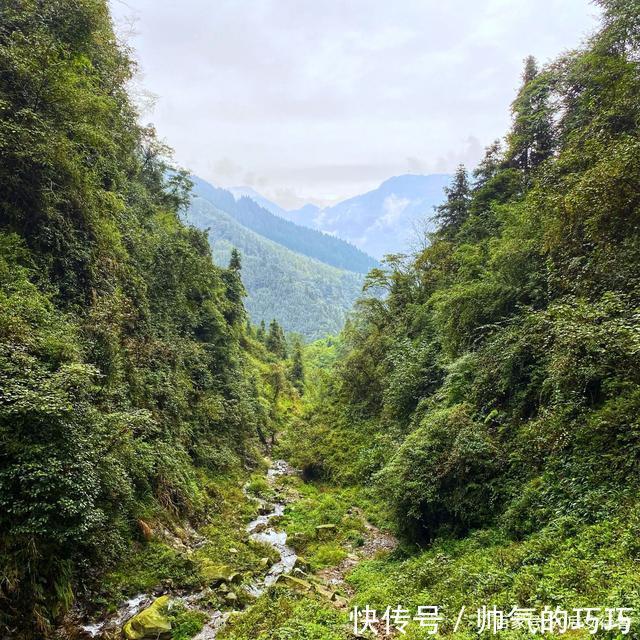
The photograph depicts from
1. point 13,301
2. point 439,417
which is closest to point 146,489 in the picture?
point 13,301

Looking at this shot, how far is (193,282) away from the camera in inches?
1128

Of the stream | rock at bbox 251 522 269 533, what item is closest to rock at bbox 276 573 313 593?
the stream

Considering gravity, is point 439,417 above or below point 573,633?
above

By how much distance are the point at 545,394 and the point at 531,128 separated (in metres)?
23.0

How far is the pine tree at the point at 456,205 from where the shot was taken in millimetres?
33719

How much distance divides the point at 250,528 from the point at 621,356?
53.2ft

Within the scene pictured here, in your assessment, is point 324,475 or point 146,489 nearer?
point 146,489

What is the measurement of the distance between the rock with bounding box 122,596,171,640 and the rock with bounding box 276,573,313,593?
140 inches

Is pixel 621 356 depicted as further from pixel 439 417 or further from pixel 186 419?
pixel 186 419

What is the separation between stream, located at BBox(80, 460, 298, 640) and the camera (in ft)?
31.6

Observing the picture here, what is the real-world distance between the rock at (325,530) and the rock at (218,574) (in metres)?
5.33

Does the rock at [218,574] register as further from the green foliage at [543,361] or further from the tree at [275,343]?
the tree at [275,343]

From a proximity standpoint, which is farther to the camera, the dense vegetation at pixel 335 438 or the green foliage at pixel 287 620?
the green foliage at pixel 287 620

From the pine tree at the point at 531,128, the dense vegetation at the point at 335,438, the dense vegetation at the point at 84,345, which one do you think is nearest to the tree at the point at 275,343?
the dense vegetation at the point at 84,345
